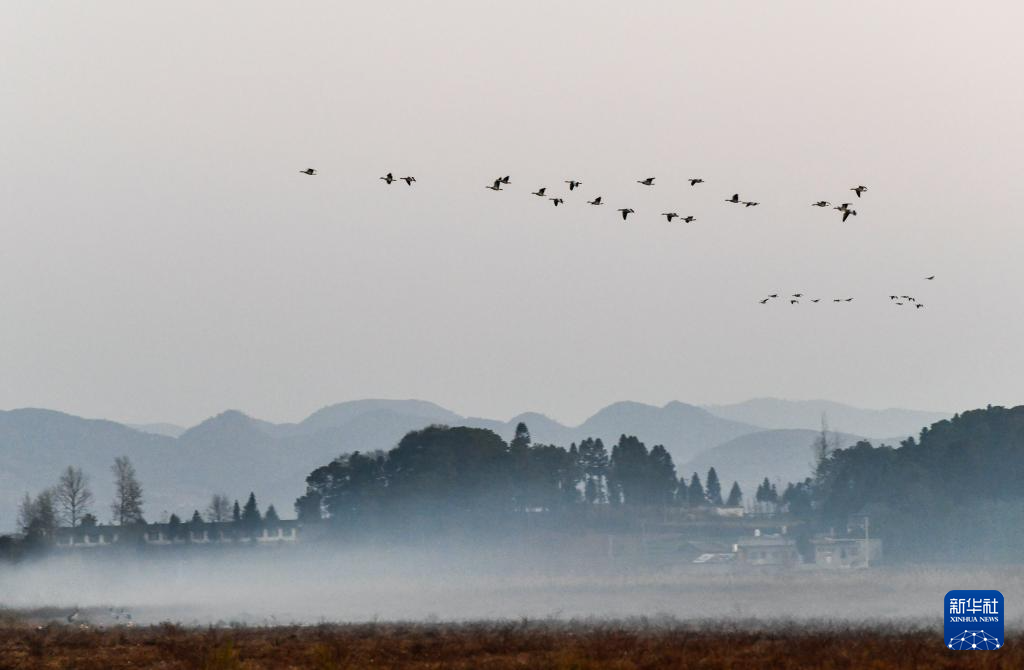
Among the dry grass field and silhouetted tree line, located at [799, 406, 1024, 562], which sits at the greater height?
silhouetted tree line, located at [799, 406, 1024, 562]

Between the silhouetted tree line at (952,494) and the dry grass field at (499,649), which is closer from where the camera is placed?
the dry grass field at (499,649)

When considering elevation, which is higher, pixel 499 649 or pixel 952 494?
pixel 952 494

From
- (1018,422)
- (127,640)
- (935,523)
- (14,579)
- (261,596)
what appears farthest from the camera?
(1018,422)

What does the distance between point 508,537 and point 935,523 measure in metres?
50.9

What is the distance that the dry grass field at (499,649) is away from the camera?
212ft

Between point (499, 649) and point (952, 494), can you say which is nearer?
point (499, 649)

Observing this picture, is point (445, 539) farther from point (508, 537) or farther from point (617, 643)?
point (617, 643)

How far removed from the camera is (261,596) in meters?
135

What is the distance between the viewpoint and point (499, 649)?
A: 7050cm

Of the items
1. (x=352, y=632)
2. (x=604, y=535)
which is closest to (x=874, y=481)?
(x=604, y=535)

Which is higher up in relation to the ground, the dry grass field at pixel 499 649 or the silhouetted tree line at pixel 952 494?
the silhouetted tree line at pixel 952 494

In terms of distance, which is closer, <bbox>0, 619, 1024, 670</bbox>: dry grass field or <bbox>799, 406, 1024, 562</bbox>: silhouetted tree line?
<bbox>0, 619, 1024, 670</bbox>: dry grass field

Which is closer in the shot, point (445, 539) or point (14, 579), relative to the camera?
point (14, 579)

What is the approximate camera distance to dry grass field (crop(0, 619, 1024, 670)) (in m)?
64.6
